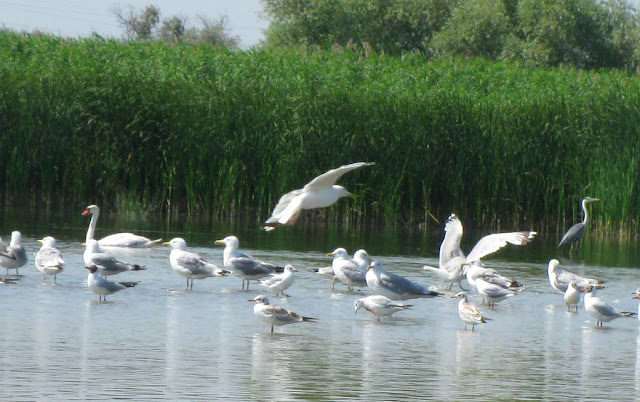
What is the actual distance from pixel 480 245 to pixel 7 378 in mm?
7952

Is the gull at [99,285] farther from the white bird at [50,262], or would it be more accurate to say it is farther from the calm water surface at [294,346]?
the white bird at [50,262]

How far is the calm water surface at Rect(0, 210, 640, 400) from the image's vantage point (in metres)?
7.96

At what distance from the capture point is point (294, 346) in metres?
9.62

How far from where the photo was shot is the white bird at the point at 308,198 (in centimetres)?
1364

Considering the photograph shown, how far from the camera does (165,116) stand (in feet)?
73.5

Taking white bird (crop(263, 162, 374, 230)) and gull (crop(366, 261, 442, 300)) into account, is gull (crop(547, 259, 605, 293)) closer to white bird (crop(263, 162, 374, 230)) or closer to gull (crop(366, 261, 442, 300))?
gull (crop(366, 261, 442, 300))

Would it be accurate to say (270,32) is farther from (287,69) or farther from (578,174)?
(578,174)

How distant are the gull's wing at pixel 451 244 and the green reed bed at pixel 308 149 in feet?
22.1

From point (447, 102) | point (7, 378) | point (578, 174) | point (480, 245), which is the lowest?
point (7, 378)

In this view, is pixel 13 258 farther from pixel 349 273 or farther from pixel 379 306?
pixel 379 306

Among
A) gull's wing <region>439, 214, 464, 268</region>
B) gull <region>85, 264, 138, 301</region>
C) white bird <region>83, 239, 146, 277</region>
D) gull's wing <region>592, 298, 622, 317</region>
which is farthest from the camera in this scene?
gull's wing <region>439, 214, 464, 268</region>

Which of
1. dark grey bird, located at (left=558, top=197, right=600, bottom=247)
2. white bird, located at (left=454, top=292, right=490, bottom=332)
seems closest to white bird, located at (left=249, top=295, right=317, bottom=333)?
white bird, located at (left=454, top=292, right=490, bottom=332)

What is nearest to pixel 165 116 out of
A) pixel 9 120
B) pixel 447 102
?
pixel 9 120

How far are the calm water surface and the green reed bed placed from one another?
6682 millimetres
